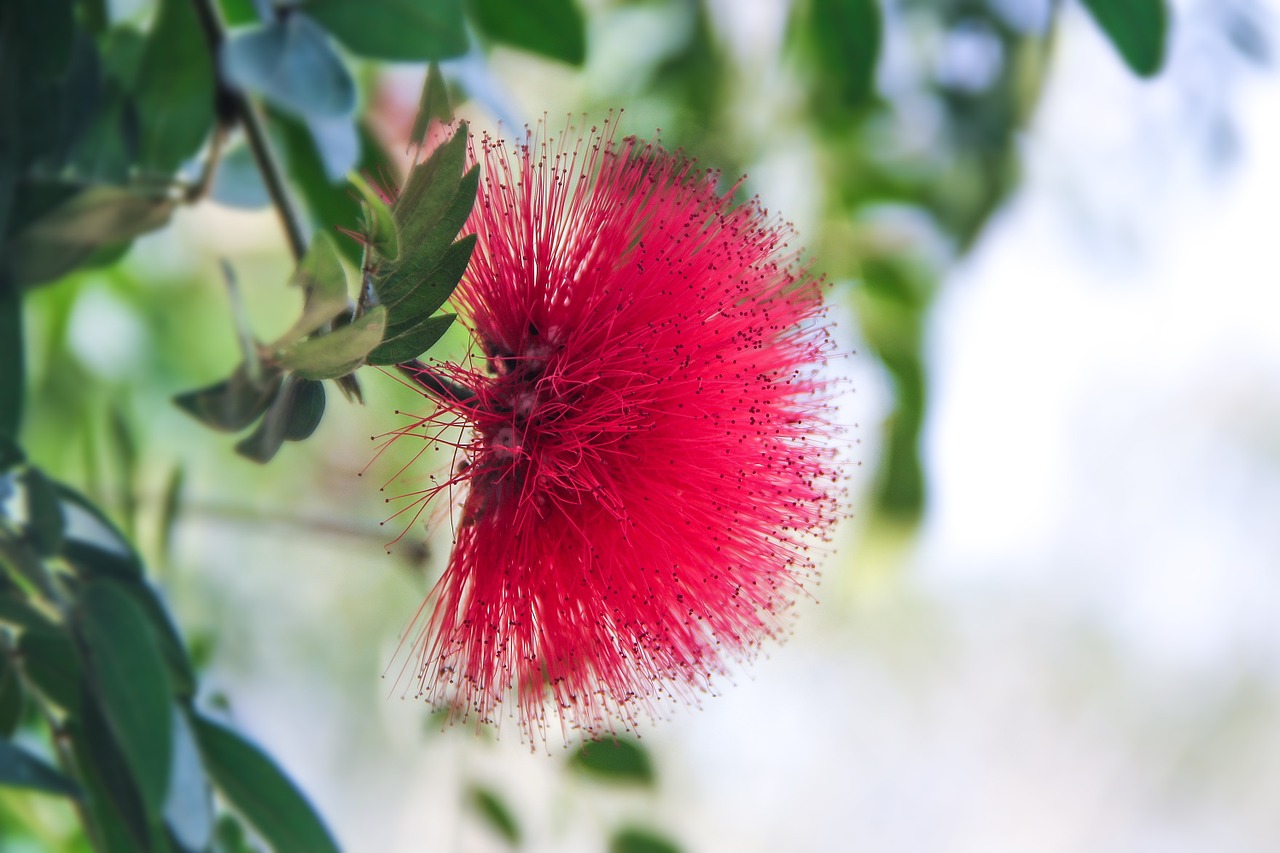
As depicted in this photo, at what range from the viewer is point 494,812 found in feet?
4.34

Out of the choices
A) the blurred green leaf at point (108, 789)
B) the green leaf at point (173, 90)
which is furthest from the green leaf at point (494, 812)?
the green leaf at point (173, 90)

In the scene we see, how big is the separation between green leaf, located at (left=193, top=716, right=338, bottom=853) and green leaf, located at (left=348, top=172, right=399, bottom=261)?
46 centimetres

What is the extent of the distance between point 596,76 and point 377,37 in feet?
3.13

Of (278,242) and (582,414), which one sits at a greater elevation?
(278,242)

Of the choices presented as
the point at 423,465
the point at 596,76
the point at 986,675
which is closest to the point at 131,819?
the point at 423,465

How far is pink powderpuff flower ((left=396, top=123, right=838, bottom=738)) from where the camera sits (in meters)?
0.77

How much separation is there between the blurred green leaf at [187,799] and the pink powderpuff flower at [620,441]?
0.17m

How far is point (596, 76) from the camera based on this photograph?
5.90 ft

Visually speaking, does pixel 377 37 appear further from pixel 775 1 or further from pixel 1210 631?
pixel 1210 631

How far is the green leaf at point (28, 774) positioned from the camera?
28.8 inches

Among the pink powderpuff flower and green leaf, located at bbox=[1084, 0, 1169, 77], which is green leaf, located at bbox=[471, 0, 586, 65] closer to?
the pink powderpuff flower

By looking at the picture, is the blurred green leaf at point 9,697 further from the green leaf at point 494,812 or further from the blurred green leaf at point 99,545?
the green leaf at point 494,812

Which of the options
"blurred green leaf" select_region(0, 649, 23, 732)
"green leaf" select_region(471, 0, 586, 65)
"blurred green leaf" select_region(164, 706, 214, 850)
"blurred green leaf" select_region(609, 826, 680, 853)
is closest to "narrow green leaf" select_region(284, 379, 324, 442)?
"blurred green leaf" select_region(164, 706, 214, 850)

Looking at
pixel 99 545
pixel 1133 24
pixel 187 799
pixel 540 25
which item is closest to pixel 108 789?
pixel 187 799
